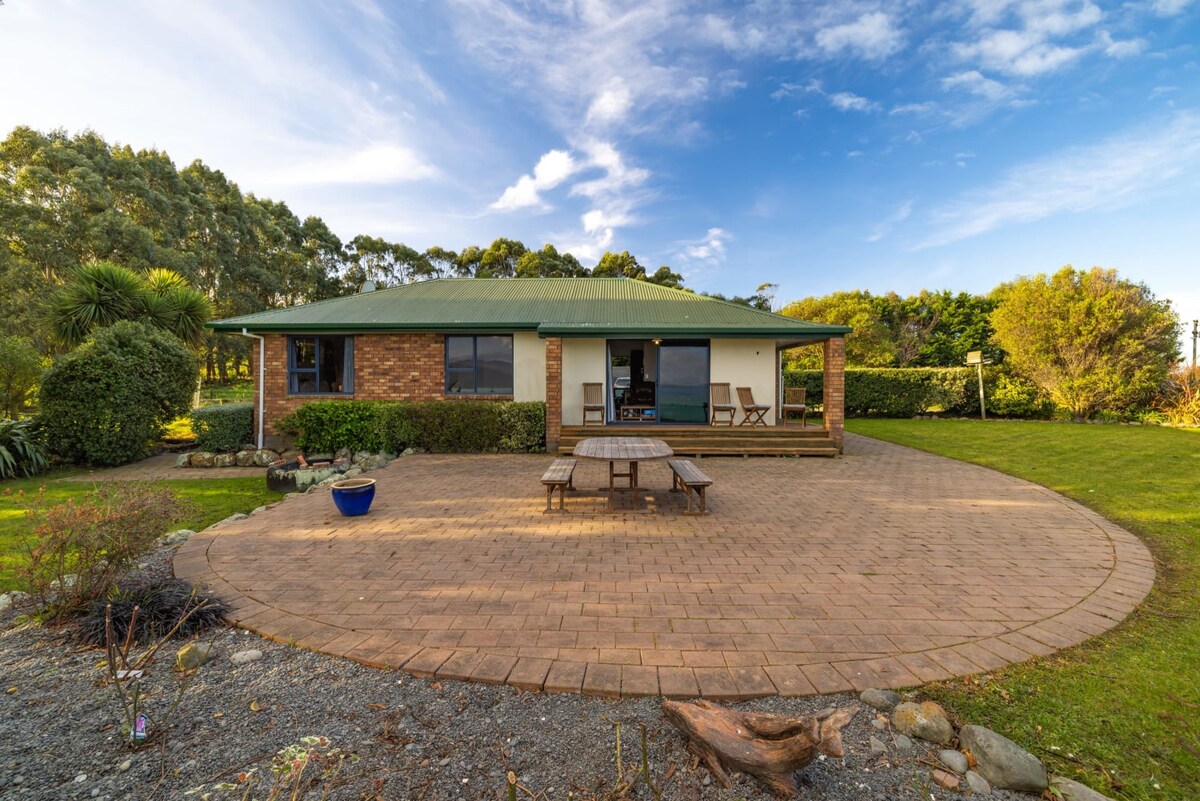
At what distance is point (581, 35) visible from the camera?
370 inches

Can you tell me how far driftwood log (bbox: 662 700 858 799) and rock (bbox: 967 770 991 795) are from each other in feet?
1.44

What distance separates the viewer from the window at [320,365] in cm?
1119

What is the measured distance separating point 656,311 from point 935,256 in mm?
17916

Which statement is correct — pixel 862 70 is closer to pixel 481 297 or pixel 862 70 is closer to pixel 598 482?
pixel 481 297

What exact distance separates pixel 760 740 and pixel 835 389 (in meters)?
9.64

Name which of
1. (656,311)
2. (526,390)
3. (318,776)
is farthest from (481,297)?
(318,776)

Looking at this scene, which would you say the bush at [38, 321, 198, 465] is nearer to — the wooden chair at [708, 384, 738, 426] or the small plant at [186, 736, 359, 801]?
the small plant at [186, 736, 359, 801]

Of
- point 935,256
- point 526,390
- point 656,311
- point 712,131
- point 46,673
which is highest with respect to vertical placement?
point 712,131

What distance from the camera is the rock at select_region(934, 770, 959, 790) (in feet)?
5.74

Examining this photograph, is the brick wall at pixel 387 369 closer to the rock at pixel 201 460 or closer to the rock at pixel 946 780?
the rock at pixel 201 460

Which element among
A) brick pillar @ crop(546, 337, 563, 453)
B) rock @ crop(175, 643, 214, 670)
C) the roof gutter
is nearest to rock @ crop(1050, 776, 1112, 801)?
rock @ crop(175, 643, 214, 670)

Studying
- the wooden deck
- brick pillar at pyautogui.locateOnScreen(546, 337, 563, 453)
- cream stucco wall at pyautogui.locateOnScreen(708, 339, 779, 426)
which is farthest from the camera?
cream stucco wall at pyautogui.locateOnScreen(708, 339, 779, 426)

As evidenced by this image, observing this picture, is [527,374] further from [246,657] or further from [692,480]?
[246,657]

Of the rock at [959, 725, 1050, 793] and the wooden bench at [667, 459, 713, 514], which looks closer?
the rock at [959, 725, 1050, 793]
